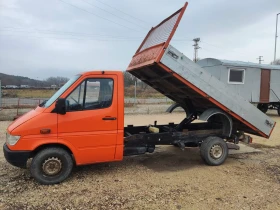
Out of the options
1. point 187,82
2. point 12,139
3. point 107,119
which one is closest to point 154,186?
point 107,119

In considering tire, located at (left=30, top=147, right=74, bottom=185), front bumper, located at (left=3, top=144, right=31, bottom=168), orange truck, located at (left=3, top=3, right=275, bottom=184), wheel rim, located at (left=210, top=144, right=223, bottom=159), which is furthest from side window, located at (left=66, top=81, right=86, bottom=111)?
wheel rim, located at (left=210, top=144, right=223, bottom=159)

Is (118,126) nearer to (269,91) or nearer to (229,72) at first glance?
(229,72)

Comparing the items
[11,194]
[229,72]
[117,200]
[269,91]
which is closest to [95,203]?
[117,200]

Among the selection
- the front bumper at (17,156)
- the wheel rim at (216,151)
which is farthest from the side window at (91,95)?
the wheel rim at (216,151)

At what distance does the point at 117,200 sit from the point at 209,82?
9.99 ft

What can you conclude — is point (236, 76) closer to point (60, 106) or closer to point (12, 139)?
point (60, 106)

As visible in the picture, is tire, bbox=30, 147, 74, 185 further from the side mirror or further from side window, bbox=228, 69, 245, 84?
side window, bbox=228, 69, 245, 84

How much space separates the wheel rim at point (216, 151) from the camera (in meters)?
6.32

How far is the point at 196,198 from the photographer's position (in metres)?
4.55

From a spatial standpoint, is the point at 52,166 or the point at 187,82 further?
the point at 187,82

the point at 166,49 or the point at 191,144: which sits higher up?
the point at 166,49

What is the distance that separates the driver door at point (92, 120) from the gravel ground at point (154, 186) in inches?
22.8

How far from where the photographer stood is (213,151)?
20.8 feet

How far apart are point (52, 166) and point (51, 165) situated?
3 cm
